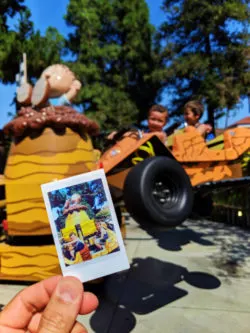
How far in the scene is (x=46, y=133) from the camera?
4.09 m

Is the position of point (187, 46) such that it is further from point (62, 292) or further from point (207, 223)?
point (62, 292)

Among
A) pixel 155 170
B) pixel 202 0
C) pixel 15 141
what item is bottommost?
pixel 155 170

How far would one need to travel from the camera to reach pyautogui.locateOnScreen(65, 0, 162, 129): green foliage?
16.8 metres

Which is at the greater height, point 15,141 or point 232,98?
point 232,98

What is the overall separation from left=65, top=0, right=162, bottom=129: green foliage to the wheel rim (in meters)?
13.4

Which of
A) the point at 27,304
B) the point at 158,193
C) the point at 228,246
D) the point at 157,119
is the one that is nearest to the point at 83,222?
the point at 27,304

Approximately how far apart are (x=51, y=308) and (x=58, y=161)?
10.0 ft

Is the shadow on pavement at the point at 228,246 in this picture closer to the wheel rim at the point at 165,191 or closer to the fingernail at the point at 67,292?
the wheel rim at the point at 165,191

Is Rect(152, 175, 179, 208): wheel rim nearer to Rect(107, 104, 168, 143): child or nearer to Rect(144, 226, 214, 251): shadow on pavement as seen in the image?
Rect(107, 104, 168, 143): child

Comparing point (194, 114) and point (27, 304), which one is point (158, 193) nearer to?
point (194, 114)

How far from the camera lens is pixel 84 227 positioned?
4.02 ft

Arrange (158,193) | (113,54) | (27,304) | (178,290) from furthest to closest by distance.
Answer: (113,54)
(178,290)
(158,193)
(27,304)

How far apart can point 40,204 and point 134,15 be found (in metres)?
16.5

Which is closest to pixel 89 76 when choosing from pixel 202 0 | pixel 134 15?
pixel 134 15
